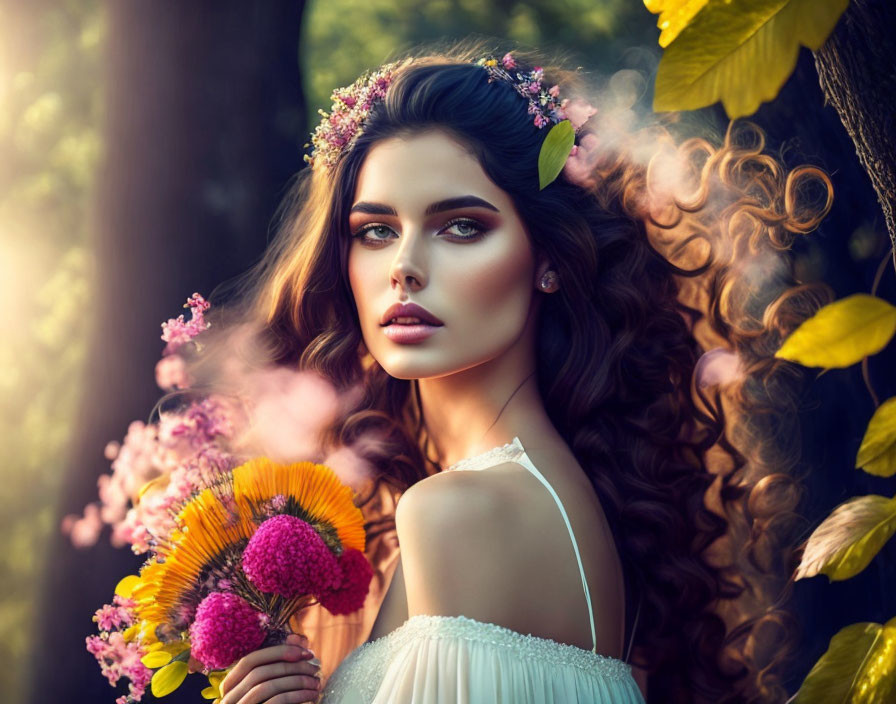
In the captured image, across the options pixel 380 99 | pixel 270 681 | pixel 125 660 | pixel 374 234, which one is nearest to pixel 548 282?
pixel 374 234

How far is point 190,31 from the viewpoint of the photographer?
302cm

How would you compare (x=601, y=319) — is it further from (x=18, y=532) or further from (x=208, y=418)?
(x=18, y=532)

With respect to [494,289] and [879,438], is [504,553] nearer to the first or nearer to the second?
[494,289]

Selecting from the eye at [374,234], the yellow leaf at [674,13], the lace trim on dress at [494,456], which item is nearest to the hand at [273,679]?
the lace trim on dress at [494,456]

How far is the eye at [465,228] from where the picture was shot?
7.09 ft

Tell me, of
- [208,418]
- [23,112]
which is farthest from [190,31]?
[208,418]

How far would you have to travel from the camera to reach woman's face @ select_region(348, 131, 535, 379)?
2119 mm

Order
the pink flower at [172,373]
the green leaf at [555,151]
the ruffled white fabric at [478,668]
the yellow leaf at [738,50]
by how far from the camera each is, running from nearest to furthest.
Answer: the yellow leaf at [738,50] < the green leaf at [555,151] < the ruffled white fabric at [478,668] < the pink flower at [172,373]

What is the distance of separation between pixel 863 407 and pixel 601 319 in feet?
2.69

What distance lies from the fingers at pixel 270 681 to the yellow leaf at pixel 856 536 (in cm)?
126

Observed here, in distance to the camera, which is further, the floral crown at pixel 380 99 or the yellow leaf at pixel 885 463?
the floral crown at pixel 380 99

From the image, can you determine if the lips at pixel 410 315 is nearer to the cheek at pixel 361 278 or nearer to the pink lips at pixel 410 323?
the pink lips at pixel 410 323

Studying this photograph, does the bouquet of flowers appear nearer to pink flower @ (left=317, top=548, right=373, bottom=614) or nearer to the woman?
pink flower @ (left=317, top=548, right=373, bottom=614)

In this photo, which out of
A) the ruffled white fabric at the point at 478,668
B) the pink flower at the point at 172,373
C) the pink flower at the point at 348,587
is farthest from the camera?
the pink flower at the point at 172,373
